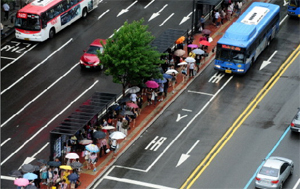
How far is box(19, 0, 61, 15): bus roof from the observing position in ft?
258

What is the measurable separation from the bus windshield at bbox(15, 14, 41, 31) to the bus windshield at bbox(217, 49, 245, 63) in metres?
17.9

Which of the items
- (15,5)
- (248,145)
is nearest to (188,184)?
(248,145)

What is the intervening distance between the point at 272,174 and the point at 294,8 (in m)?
31.6

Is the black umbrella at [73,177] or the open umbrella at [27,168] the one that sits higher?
the open umbrella at [27,168]

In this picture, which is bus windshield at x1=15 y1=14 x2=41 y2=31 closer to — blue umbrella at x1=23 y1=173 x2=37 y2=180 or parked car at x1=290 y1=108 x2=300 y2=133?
blue umbrella at x1=23 y1=173 x2=37 y2=180

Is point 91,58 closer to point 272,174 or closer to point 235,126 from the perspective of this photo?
point 235,126

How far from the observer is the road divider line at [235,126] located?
5844cm

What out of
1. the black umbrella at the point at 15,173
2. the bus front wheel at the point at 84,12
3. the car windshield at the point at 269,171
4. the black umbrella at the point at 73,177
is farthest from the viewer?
the bus front wheel at the point at 84,12

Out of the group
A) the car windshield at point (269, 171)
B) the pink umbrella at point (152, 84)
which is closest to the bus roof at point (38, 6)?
the pink umbrella at point (152, 84)

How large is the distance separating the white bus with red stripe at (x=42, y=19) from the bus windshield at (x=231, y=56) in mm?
17305

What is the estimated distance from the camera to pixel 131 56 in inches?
2559

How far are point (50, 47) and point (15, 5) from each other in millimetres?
10227

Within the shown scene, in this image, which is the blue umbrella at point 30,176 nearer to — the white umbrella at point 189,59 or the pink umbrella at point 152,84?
the pink umbrella at point 152,84

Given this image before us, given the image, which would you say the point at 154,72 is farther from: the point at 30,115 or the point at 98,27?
the point at 98,27
